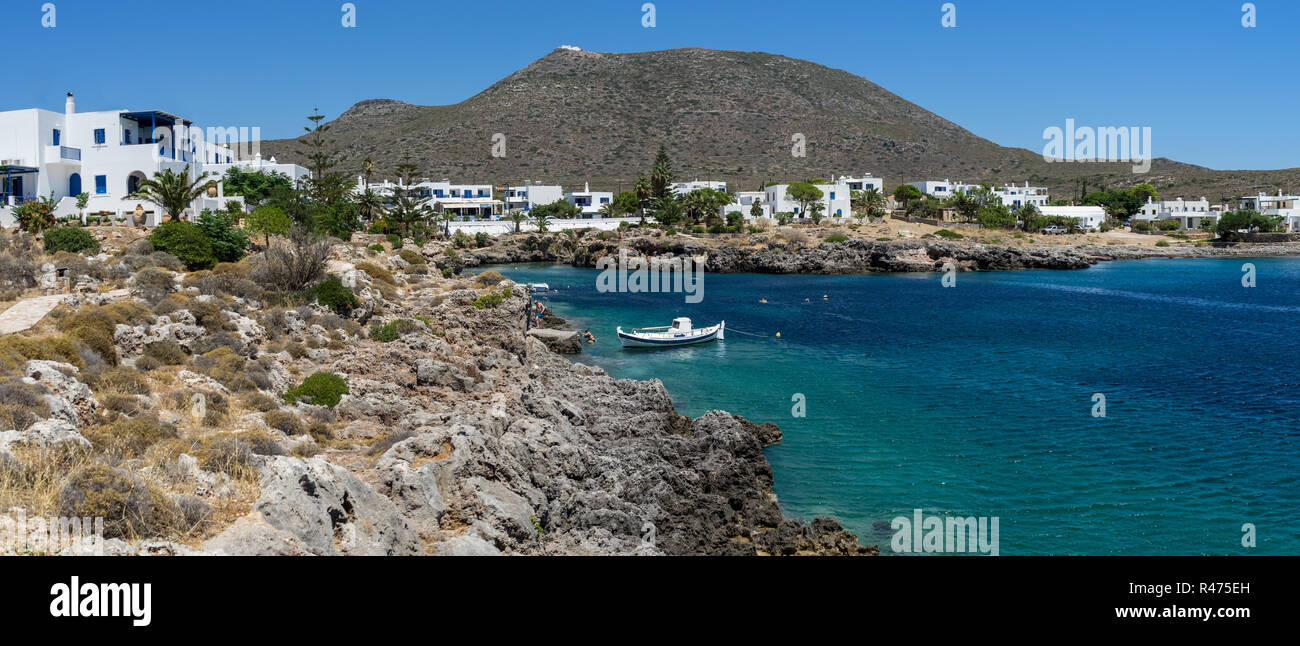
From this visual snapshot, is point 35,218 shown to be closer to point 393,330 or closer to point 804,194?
point 393,330

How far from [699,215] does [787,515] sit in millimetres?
100486

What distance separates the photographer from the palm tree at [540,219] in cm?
11106

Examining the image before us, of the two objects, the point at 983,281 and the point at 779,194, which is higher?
the point at 779,194

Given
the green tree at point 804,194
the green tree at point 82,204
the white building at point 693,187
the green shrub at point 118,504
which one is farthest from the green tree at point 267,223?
the green tree at point 804,194

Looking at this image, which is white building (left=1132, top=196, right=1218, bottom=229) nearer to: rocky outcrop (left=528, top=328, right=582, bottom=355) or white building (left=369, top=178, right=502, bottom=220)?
white building (left=369, top=178, right=502, bottom=220)

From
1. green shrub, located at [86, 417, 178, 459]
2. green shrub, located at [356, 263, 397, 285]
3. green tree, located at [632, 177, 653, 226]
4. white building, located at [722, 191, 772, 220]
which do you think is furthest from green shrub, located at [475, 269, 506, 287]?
white building, located at [722, 191, 772, 220]

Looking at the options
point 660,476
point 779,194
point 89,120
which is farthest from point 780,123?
point 660,476

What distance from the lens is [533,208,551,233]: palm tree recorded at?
11106 centimetres

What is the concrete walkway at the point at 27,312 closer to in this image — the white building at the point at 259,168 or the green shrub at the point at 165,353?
the green shrub at the point at 165,353

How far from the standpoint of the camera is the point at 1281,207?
13325cm

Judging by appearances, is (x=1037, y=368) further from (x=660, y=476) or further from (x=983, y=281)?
(x=983, y=281)

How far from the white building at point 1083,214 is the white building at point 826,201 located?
113 ft

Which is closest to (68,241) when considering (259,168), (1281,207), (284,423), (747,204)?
(284,423)

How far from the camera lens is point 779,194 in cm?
12431
